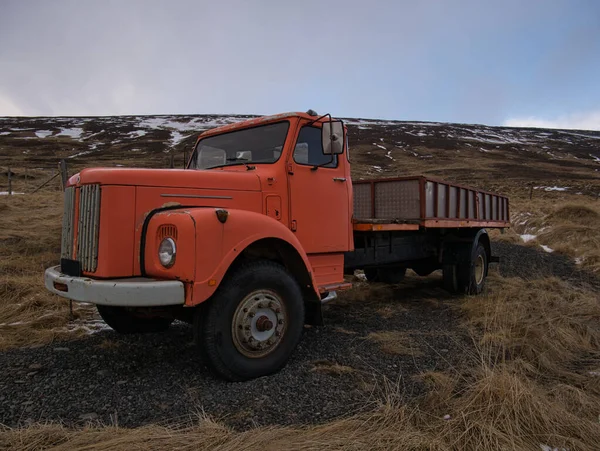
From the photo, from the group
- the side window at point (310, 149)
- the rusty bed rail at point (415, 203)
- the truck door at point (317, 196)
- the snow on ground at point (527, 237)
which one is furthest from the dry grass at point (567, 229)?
the side window at point (310, 149)

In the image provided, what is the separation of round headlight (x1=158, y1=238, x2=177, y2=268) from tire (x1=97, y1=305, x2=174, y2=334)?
118 cm

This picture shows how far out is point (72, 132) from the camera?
2240 inches

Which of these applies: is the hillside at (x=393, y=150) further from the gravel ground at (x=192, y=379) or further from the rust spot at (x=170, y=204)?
the rust spot at (x=170, y=204)

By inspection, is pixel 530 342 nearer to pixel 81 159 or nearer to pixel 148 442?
pixel 148 442

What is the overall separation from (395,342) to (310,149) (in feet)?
7.06

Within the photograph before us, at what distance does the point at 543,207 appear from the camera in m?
16.8

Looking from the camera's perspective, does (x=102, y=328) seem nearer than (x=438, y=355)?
No

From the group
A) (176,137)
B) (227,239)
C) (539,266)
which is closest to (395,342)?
(227,239)

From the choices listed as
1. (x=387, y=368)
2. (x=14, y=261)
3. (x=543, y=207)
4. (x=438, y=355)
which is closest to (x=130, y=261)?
(x=387, y=368)

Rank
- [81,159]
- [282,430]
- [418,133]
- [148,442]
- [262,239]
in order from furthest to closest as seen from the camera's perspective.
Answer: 1. [418,133]
2. [81,159]
3. [262,239]
4. [282,430]
5. [148,442]

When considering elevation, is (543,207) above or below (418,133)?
below

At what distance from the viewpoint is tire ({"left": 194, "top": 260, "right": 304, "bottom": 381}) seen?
11.5 ft

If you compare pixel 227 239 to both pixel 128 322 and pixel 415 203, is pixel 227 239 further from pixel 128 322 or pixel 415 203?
pixel 415 203

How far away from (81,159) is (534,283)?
3586 cm
